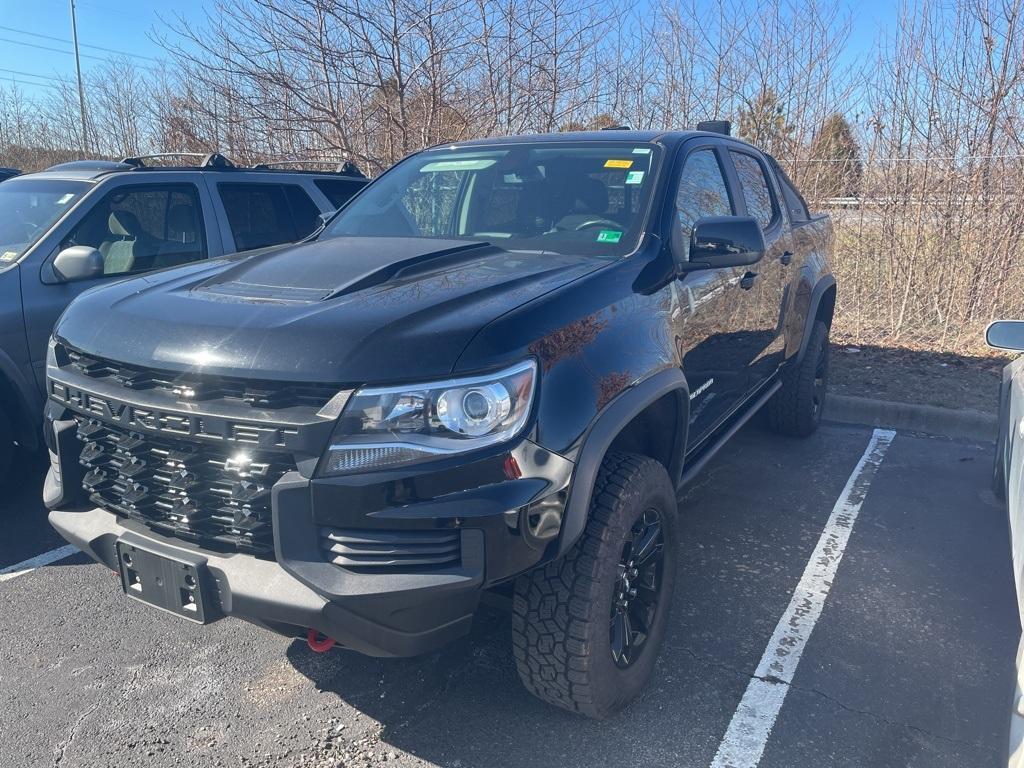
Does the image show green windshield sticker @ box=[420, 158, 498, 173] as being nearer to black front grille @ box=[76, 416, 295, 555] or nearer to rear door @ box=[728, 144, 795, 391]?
rear door @ box=[728, 144, 795, 391]

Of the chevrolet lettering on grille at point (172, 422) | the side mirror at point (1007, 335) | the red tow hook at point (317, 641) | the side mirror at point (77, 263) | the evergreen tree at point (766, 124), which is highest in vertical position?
the evergreen tree at point (766, 124)

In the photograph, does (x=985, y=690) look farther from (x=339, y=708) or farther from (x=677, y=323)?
(x=339, y=708)

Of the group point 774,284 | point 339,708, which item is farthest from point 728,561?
point 339,708

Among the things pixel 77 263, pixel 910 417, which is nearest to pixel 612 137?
pixel 77 263

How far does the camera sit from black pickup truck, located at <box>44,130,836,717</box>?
2031 millimetres

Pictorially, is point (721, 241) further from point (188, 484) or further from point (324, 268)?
point (188, 484)

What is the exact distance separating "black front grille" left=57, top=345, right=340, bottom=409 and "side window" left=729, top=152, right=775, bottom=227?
2879 mm

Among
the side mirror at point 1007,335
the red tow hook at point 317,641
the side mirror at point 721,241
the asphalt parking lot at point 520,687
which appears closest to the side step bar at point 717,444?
the asphalt parking lot at point 520,687

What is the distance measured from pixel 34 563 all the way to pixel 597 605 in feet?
9.49

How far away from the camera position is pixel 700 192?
11.7 ft

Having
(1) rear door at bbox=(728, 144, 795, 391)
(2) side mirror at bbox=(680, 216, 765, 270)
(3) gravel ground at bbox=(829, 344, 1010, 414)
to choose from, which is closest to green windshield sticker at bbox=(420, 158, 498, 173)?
(2) side mirror at bbox=(680, 216, 765, 270)

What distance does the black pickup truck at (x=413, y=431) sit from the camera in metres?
2.03

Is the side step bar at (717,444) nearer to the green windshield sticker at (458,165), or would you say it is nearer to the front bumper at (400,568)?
the front bumper at (400,568)

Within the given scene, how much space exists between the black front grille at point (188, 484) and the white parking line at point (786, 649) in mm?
1584
